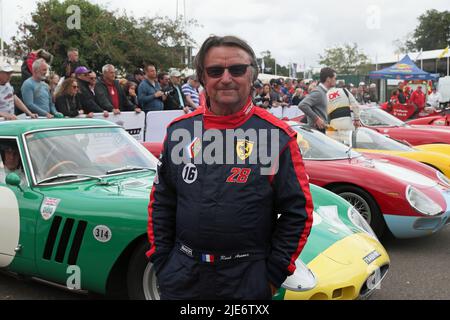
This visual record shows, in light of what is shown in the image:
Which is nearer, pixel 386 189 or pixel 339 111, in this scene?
pixel 386 189

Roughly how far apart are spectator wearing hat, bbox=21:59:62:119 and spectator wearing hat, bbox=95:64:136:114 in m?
0.93

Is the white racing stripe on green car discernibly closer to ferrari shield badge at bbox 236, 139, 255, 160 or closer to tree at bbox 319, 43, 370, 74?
ferrari shield badge at bbox 236, 139, 255, 160

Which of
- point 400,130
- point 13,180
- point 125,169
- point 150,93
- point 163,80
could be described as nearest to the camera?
point 13,180

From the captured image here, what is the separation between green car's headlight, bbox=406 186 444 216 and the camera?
504 centimetres

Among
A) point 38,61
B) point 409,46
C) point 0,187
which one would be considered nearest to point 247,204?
point 0,187

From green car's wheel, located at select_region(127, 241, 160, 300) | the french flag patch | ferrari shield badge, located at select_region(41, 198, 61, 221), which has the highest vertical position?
the french flag patch

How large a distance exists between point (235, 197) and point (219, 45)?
1.98ft

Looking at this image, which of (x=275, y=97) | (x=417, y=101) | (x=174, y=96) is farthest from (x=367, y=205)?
(x=417, y=101)

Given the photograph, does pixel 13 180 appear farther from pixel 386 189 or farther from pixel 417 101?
pixel 417 101

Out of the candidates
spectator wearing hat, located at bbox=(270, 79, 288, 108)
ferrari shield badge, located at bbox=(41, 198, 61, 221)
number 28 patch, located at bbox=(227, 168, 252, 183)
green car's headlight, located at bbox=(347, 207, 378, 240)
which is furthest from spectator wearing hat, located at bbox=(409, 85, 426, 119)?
number 28 patch, located at bbox=(227, 168, 252, 183)

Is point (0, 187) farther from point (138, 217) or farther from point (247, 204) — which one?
point (247, 204)

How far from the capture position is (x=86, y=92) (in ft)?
27.8

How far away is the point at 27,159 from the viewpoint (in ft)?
13.1

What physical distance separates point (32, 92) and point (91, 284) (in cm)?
532
